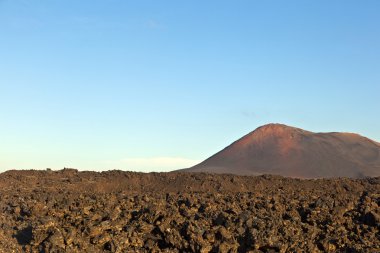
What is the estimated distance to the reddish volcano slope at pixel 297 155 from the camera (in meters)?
58.4

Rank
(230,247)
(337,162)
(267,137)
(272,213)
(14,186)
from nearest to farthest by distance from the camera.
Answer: (230,247) → (272,213) → (14,186) → (337,162) → (267,137)

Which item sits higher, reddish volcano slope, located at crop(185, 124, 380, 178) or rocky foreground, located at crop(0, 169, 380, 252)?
reddish volcano slope, located at crop(185, 124, 380, 178)

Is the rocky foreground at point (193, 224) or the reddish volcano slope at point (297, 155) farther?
the reddish volcano slope at point (297, 155)

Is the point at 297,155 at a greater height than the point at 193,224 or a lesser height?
greater

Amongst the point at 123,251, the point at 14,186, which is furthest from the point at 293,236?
the point at 14,186

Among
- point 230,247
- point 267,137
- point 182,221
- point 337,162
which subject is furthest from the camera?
point 267,137

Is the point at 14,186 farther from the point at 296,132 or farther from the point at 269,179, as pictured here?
the point at 296,132

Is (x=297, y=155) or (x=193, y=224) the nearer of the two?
(x=193, y=224)

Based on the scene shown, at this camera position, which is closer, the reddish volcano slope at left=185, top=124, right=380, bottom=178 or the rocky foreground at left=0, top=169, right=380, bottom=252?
the rocky foreground at left=0, top=169, right=380, bottom=252

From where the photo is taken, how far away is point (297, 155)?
6450cm

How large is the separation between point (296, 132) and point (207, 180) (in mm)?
56817

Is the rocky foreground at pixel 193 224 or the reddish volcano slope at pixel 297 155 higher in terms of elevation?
the reddish volcano slope at pixel 297 155

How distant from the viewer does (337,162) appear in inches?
2427

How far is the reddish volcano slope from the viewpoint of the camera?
5844cm
